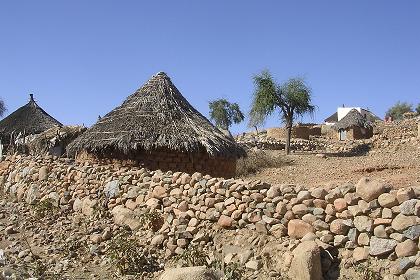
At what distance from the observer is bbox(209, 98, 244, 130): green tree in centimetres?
4359

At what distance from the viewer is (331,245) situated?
5.96 meters

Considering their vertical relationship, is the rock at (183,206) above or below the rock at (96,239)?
above

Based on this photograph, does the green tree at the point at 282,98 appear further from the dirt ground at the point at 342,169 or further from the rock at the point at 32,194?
the rock at the point at 32,194

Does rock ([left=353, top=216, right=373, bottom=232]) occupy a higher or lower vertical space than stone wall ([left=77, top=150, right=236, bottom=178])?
lower

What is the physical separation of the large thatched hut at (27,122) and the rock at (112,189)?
1076 centimetres

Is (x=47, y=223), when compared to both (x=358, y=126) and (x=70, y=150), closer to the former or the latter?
(x=70, y=150)

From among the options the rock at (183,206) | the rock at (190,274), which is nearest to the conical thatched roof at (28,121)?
the rock at (183,206)

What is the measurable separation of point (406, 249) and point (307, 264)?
1095mm

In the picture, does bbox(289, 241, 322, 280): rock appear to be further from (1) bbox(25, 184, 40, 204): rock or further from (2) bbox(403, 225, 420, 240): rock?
(1) bbox(25, 184, 40, 204): rock

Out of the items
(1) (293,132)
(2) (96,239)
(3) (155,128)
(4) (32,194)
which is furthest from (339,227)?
(1) (293,132)

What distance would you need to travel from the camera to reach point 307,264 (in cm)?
561

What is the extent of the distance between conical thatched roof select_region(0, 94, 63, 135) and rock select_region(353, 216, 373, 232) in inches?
612

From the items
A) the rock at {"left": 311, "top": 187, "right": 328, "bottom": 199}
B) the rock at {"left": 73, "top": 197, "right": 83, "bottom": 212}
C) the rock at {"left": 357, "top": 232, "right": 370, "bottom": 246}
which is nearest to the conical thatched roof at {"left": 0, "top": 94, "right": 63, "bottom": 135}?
the rock at {"left": 73, "top": 197, "right": 83, "bottom": 212}

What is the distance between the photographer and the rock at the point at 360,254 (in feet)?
18.5
